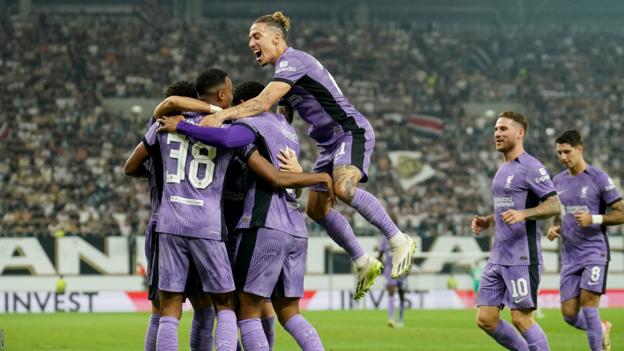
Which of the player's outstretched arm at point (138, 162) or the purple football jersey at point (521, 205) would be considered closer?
the player's outstretched arm at point (138, 162)

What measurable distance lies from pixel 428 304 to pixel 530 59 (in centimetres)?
2028

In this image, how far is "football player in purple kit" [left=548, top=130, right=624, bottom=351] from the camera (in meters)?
12.8

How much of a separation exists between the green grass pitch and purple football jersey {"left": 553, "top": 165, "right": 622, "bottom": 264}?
2.59 meters

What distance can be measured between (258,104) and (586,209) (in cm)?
583

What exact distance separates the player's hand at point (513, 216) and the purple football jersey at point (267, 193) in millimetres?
2582

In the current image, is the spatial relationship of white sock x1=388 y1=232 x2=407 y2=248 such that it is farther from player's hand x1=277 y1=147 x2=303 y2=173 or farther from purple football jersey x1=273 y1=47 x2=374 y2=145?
player's hand x1=277 y1=147 x2=303 y2=173

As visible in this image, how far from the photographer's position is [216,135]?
8281mm

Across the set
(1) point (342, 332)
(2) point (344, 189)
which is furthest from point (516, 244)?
(1) point (342, 332)

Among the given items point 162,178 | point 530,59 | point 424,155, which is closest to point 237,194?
point 162,178

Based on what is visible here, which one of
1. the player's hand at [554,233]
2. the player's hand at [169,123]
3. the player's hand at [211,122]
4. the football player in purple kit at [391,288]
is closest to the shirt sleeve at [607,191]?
the player's hand at [554,233]

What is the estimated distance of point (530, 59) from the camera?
1859 inches

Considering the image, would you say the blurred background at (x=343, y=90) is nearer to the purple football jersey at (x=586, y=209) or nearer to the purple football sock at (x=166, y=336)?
the purple football jersey at (x=586, y=209)

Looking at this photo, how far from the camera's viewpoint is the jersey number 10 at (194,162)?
8448 mm

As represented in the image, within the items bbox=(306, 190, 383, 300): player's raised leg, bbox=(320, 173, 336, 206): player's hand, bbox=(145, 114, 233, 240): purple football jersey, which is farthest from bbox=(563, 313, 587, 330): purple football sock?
bbox=(145, 114, 233, 240): purple football jersey
